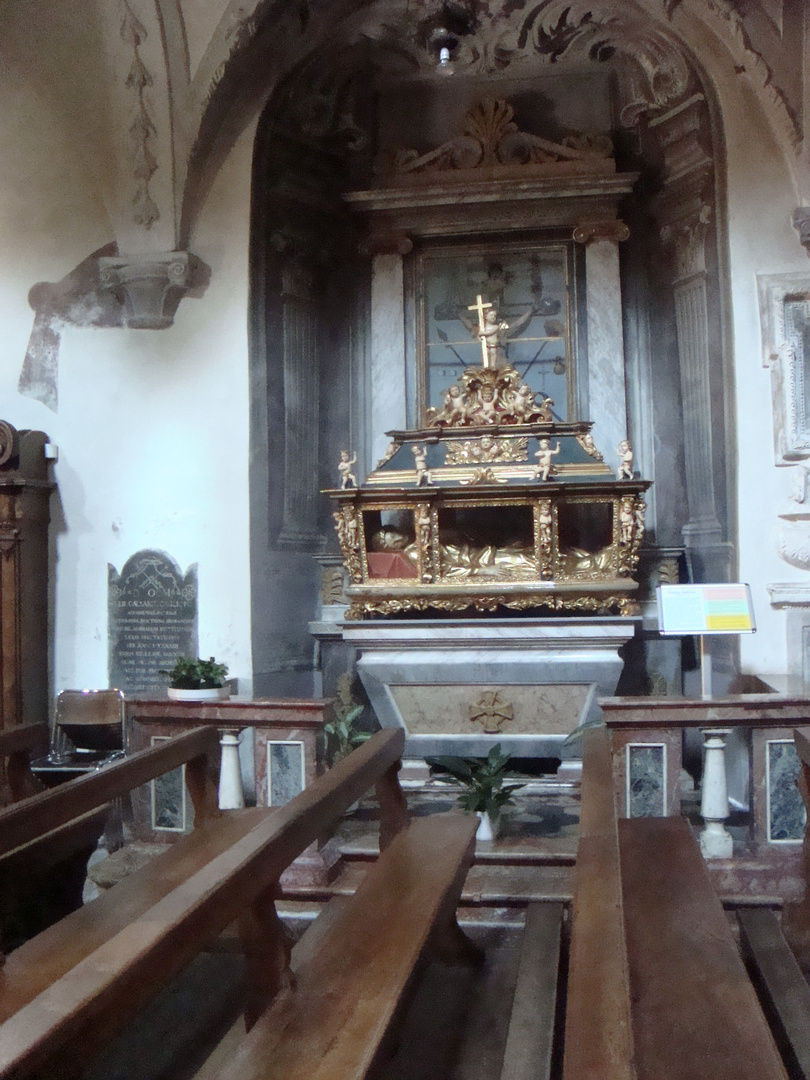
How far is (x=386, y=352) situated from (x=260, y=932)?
197 inches

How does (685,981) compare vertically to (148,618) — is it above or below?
below

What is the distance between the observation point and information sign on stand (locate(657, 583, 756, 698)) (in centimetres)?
441

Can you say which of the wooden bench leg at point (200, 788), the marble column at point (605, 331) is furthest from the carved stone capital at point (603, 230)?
the wooden bench leg at point (200, 788)

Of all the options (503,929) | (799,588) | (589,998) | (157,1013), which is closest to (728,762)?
(799,588)

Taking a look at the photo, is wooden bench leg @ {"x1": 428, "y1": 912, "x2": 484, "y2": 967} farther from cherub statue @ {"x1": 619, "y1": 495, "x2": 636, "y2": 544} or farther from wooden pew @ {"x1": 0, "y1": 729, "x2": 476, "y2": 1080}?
cherub statue @ {"x1": 619, "y1": 495, "x2": 636, "y2": 544}

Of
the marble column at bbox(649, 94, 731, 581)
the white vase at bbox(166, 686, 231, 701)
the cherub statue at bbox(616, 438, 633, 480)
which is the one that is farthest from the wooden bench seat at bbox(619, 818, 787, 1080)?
the marble column at bbox(649, 94, 731, 581)

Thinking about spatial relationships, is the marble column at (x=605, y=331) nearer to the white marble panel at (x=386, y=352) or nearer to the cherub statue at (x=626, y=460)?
the cherub statue at (x=626, y=460)

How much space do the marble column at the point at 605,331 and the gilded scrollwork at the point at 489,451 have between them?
81cm

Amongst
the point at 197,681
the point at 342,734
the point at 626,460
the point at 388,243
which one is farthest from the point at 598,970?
the point at 388,243

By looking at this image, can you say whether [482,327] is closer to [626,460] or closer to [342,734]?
[626,460]

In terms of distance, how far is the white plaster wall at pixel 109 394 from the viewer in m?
5.94

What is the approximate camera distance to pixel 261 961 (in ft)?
7.19

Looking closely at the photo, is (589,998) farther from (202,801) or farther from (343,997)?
(202,801)

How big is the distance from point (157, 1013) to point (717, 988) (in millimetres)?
1647
